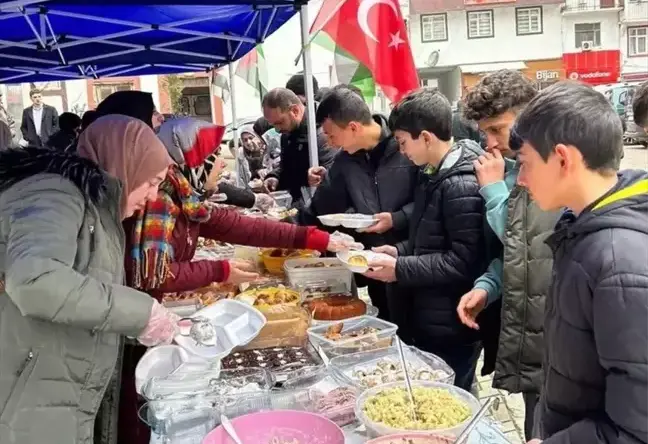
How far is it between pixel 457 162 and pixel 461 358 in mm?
730

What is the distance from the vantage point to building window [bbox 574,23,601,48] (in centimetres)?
3469

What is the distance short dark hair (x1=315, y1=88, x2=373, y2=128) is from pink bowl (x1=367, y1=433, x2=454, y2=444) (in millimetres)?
1804

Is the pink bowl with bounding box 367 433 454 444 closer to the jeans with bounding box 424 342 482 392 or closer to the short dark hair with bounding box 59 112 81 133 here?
the jeans with bounding box 424 342 482 392

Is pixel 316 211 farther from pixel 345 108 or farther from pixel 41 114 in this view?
pixel 41 114

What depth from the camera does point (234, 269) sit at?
2.52 meters

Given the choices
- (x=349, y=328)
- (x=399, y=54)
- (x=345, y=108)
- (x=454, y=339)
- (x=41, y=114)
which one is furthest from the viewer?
(x=41, y=114)

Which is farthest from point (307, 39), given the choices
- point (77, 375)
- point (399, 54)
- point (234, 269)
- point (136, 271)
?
point (77, 375)

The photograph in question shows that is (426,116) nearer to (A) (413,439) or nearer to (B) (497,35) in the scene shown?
(A) (413,439)

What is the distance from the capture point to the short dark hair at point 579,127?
1145 mm

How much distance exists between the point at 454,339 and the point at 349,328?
427 mm

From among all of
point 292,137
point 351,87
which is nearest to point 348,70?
point 351,87

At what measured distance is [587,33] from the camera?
1377 inches

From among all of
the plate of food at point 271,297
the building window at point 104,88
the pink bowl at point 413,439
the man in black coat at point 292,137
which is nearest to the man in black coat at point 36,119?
the man in black coat at point 292,137

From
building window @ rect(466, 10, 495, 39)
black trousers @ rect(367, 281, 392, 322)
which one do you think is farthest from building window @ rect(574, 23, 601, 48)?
black trousers @ rect(367, 281, 392, 322)
